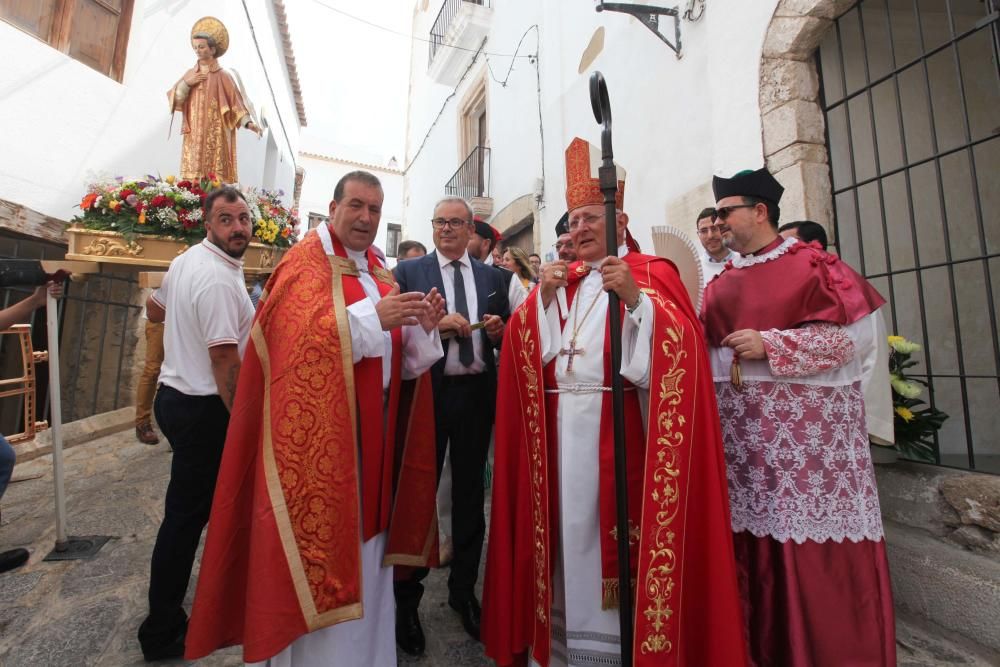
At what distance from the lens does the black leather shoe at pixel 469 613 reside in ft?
7.61

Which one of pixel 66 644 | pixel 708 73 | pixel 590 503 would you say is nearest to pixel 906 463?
pixel 590 503

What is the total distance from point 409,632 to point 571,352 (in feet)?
4.62

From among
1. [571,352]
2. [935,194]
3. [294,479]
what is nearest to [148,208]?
[294,479]

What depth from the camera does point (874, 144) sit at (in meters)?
3.13

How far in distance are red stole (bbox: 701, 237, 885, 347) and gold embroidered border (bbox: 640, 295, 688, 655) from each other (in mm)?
518

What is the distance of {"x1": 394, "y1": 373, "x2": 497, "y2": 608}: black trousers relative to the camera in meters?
2.49

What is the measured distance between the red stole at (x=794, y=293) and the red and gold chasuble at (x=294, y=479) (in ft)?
5.10

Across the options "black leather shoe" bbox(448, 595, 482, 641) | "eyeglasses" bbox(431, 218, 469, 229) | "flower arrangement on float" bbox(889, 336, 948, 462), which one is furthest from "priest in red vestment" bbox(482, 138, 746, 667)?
"flower arrangement on float" bbox(889, 336, 948, 462)

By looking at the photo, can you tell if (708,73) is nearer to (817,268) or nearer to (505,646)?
(817,268)

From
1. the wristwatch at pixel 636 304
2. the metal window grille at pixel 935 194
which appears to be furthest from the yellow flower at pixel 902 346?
the wristwatch at pixel 636 304

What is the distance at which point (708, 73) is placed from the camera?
13.4 feet

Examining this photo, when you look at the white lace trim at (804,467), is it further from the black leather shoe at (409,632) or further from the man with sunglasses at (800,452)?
the black leather shoe at (409,632)

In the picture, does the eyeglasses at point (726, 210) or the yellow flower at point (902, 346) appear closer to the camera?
the eyeglasses at point (726, 210)

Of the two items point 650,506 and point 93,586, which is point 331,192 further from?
point 650,506
